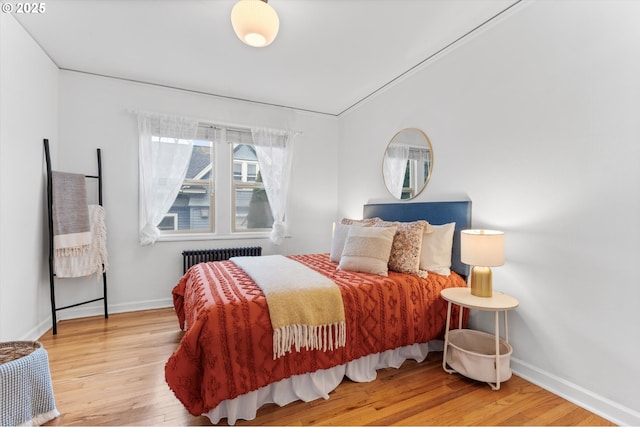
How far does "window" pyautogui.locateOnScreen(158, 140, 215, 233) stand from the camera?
356 centimetres

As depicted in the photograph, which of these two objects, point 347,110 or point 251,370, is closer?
point 251,370

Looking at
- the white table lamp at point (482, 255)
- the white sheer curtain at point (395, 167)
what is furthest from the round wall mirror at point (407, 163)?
the white table lamp at point (482, 255)

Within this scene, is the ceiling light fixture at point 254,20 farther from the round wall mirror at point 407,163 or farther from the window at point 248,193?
the window at point 248,193

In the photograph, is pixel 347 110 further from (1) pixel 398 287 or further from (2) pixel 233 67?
(1) pixel 398 287

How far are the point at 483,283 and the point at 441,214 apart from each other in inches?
31.0

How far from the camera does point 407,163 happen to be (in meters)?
3.08

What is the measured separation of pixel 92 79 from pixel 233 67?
1.63m

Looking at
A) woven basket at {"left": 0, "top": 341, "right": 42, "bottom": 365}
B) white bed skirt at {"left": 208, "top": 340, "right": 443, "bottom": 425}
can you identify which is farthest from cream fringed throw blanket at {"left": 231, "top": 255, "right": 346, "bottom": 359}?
woven basket at {"left": 0, "top": 341, "right": 42, "bottom": 365}

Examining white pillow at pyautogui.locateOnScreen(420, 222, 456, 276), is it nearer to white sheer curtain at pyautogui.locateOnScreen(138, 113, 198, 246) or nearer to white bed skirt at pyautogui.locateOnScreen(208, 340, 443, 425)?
white bed skirt at pyautogui.locateOnScreen(208, 340, 443, 425)

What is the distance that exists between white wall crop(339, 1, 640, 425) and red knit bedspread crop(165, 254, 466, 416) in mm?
622

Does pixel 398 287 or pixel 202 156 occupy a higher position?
pixel 202 156

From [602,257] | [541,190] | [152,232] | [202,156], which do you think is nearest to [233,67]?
[202,156]

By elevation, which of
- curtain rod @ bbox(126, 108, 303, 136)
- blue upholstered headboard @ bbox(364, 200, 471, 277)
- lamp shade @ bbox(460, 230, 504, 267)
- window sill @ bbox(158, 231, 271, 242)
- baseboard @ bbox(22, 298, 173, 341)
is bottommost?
baseboard @ bbox(22, 298, 173, 341)

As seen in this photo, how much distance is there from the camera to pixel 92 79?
122 inches
